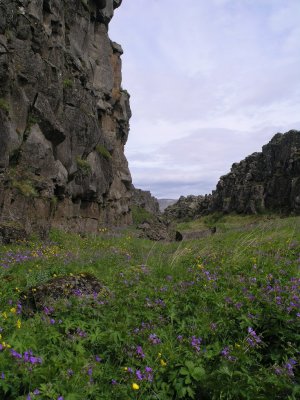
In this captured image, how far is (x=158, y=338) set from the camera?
13.9 feet

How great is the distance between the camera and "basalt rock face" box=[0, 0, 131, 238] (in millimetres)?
17578

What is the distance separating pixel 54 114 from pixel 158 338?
20.1 metres

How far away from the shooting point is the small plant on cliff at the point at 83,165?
87.8 ft

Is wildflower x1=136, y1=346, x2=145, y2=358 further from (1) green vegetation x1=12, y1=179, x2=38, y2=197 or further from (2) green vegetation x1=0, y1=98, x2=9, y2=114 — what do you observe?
(2) green vegetation x1=0, y1=98, x2=9, y2=114

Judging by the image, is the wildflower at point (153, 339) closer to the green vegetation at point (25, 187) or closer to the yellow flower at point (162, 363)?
the yellow flower at point (162, 363)

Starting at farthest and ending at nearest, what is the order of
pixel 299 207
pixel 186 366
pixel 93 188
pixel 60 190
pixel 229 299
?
pixel 299 207, pixel 93 188, pixel 60 190, pixel 229 299, pixel 186 366

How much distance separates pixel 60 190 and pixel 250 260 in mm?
17984

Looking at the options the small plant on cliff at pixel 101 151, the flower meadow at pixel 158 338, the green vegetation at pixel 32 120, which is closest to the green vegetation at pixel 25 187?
the green vegetation at pixel 32 120

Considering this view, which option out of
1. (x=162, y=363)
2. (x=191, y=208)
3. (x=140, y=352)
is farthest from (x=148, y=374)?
(x=191, y=208)

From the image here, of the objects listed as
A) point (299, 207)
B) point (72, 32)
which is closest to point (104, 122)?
point (72, 32)

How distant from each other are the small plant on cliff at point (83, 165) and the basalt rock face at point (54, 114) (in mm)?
76

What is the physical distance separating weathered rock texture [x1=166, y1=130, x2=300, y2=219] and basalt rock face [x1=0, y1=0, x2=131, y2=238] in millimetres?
26173

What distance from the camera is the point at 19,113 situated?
1900 cm

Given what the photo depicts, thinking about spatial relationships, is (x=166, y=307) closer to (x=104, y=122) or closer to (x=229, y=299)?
(x=229, y=299)
